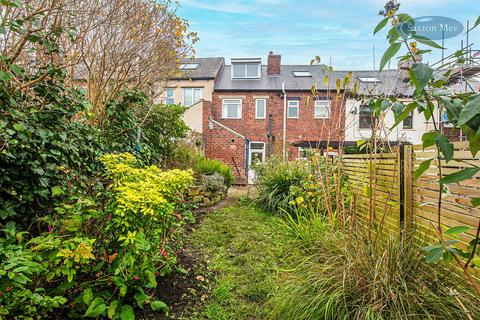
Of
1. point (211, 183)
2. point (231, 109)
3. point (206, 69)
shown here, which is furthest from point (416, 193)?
point (206, 69)

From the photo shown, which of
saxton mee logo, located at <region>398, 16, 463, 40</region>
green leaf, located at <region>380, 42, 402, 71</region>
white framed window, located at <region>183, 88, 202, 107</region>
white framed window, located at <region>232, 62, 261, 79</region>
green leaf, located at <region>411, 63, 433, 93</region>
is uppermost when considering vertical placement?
white framed window, located at <region>232, 62, 261, 79</region>

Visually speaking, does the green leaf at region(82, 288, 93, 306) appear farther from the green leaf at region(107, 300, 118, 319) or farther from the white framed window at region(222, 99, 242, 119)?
the white framed window at region(222, 99, 242, 119)

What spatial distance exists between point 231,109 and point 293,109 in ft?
11.8

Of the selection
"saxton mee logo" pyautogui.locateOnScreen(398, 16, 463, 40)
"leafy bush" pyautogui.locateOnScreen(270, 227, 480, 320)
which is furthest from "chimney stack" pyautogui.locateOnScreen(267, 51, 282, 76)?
"leafy bush" pyautogui.locateOnScreen(270, 227, 480, 320)

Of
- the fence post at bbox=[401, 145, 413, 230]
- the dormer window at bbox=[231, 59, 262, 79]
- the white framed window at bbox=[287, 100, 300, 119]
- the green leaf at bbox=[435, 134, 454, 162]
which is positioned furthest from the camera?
the dormer window at bbox=[231, 59, 262, 79]

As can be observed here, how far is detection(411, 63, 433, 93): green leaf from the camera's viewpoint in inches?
33.4

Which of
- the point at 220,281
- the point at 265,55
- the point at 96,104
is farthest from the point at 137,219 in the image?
the point at 265,55

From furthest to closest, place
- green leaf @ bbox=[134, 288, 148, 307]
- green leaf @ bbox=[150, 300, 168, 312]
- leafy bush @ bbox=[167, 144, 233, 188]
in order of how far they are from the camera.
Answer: leafy bush @ bbox=[167, 144, 233, 188]
green leaf @ bbox=[150, 300, 168, 312]
green leaf @ bbox=[134, 288, 148, 307]

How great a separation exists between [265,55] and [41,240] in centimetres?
1824

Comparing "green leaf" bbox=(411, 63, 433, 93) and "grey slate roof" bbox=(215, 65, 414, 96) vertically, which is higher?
"grey slate roof" bbox=(215, 65, 414, 96)

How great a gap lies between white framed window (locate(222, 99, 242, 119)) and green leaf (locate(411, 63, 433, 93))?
1602cm

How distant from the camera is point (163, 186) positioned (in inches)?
102

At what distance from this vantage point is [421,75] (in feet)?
2.85

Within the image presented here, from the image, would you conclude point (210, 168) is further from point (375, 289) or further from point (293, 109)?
point (293, 109)
